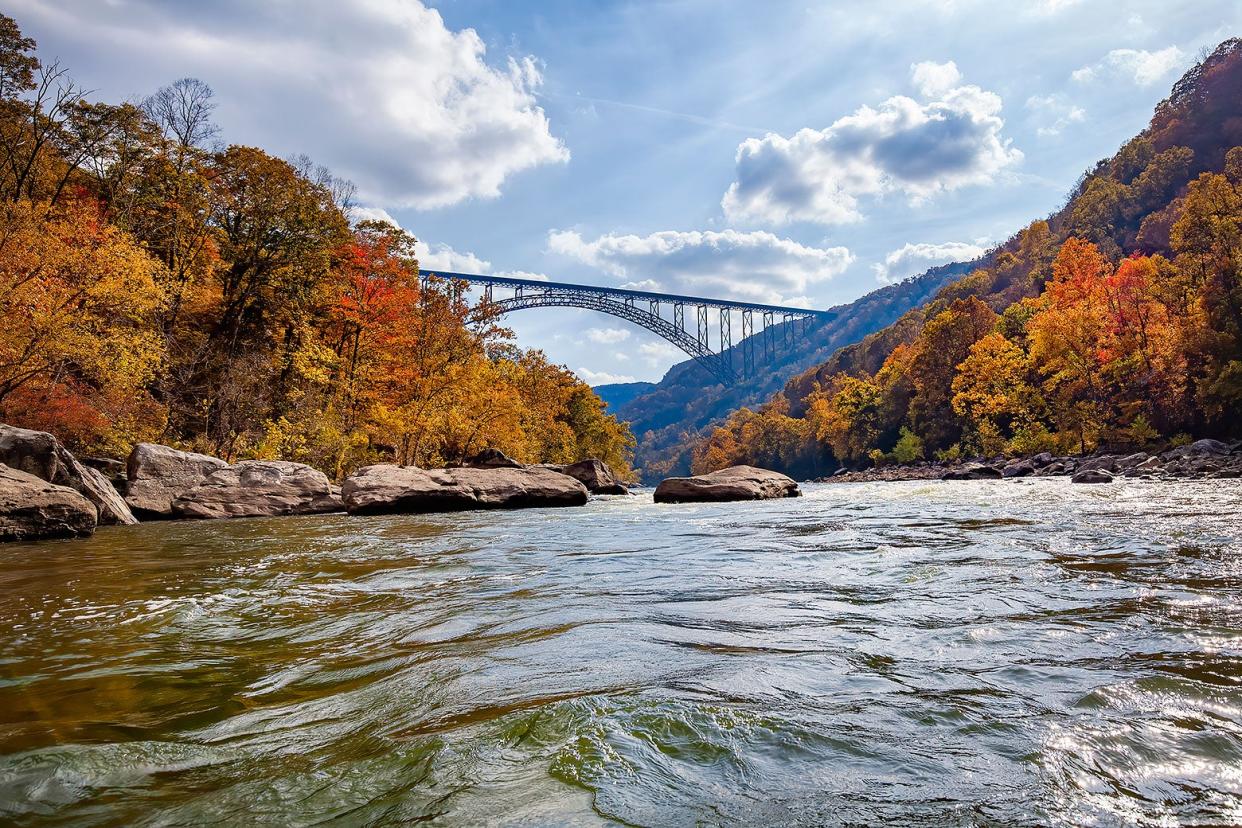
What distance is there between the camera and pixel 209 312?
20.2m

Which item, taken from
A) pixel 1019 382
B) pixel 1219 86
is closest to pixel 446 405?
pixel 1019 382

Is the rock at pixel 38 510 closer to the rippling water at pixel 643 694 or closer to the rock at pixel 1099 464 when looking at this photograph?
the rippling water at pixel 643 694

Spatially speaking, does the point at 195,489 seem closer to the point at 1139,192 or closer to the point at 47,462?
the point at 47,462

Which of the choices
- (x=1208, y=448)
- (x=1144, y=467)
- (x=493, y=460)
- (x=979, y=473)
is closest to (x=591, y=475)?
(x=493, y=460)

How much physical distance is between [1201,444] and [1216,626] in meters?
25.2

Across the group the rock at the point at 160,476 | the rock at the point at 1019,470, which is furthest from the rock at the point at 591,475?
the rock at the point at 1019,470

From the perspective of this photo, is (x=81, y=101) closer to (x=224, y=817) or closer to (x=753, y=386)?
(x=224, y=817)

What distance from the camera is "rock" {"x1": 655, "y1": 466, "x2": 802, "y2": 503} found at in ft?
53.9

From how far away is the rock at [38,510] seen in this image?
24.5 ft

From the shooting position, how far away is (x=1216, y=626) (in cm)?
269

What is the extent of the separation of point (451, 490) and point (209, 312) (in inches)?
498

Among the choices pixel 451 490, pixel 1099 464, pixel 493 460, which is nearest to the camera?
pixel 451 490

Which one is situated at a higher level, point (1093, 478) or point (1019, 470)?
point (1093, 478)

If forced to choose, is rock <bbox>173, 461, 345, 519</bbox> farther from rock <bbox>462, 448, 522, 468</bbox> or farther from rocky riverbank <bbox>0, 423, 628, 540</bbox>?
rock <bbox>462, 448, 522, 468</bbox>
